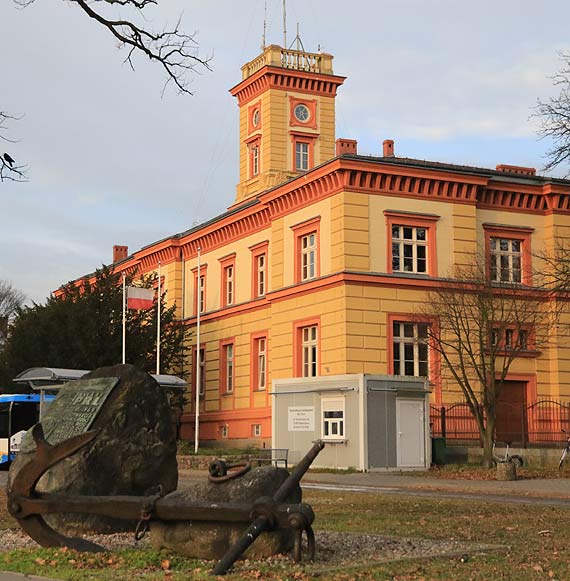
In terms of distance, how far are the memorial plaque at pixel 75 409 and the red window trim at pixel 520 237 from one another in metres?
28.7

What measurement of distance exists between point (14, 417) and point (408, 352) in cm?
1539

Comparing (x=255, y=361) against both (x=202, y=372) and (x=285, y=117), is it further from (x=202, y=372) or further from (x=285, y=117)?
(x=285, y=117)

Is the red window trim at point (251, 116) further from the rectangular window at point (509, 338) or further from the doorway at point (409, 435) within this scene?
the doorway at point (409, 435)

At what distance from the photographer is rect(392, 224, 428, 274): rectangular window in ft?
129

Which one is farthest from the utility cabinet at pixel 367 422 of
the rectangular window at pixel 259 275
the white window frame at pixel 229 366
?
the white window frame at pixel 229 366

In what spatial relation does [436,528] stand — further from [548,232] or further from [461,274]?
[548,232]

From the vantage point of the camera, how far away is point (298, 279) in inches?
1631

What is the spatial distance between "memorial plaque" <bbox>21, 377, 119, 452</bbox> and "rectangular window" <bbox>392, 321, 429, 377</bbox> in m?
25.8

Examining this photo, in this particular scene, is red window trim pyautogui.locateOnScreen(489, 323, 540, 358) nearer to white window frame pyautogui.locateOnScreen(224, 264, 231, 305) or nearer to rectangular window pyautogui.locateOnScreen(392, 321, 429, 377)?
rectangular window pyautogui.locateOnScreen(392, 321, 429, 377)

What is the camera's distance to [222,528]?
9.88 metres

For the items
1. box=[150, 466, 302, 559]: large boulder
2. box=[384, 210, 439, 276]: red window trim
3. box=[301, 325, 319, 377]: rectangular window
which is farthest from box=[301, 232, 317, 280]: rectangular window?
box=[150, 466, 302, 559]: large boulder

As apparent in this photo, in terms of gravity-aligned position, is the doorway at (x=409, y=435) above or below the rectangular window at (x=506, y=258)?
below

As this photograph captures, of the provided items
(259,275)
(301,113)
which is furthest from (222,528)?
(301,113)

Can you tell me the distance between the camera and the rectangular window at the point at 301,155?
2176 inches
